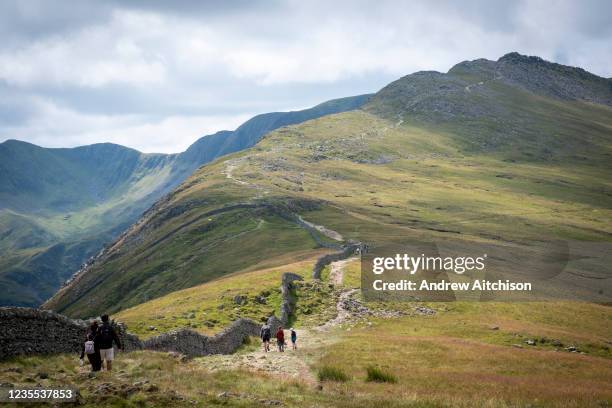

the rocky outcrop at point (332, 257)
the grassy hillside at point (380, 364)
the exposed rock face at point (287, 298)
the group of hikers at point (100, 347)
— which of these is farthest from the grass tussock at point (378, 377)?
the rocky outcrop at point (332, 257)

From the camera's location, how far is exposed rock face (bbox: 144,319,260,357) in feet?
122

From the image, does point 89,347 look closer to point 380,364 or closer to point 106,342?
point 106,342

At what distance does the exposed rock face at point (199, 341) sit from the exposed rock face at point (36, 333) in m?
6.22

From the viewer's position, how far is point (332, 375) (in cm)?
2977

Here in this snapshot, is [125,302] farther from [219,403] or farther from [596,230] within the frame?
[596,230]

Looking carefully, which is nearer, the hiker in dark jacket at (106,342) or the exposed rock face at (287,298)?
the hiker in dark jacket at (106,342)

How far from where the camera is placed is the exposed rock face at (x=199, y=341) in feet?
122

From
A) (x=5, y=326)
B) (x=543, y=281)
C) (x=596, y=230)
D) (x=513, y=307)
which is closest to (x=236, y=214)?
(x=543, y=281)

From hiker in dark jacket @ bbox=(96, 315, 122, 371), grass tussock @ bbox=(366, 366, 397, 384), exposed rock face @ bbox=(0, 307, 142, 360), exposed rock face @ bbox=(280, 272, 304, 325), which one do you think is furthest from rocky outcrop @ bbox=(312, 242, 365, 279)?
hiker in dark jacket @ bbox=(96, 315, 122, 371)

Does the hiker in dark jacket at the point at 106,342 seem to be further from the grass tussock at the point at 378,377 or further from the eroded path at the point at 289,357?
the grass tussock at the point at 378,377

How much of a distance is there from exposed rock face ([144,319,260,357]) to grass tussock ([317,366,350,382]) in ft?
39.4

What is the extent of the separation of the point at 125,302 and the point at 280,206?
64.0 metres

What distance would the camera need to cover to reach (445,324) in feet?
191

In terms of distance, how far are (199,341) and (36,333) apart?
13877mm
